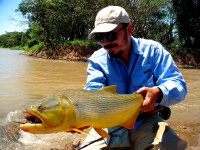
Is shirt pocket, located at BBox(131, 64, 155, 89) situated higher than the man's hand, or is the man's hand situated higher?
shirt pocket, located at BBox(131, 64, 155, 89)

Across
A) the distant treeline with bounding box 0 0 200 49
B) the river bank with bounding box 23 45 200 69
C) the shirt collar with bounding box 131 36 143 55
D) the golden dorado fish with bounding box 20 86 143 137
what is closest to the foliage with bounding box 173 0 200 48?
the distant treeline with bounding box 0 0 200 49

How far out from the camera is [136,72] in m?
3.07

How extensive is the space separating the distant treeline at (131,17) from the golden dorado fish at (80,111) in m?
26.8

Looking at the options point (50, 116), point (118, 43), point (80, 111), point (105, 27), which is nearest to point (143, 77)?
point (118, 43)

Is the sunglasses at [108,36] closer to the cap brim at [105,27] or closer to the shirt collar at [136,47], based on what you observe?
the cap brim at [105,27]

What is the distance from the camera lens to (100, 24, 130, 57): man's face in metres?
2.86

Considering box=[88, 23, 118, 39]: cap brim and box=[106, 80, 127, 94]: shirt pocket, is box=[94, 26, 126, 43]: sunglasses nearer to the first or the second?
box=[88, 23, 118, 39]: cap brim

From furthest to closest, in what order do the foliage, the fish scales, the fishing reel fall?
the foliage < the fishing reel < the fish scales

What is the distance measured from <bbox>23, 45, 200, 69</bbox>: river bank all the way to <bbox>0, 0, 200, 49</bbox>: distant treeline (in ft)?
3.67

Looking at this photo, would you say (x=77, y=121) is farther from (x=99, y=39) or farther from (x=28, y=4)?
(x=28, y=4)

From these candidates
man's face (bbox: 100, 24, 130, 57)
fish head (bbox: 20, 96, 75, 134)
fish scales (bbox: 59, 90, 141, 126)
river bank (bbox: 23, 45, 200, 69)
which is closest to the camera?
fish head (bbox: 20, 96, 75, 134)

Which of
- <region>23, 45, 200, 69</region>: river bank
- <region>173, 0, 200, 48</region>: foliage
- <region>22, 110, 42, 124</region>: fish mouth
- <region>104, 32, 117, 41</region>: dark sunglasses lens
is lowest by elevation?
<region>23, 45, 200, 69</region>: river bank

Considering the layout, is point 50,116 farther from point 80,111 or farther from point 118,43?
point 118,43

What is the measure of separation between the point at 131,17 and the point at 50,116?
27.9 m
